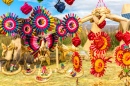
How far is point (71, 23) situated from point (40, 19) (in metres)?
0.74

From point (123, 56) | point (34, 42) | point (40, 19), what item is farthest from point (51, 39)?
point (123, 56)

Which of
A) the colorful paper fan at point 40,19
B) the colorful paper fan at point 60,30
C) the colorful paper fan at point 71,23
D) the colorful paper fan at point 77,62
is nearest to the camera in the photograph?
the colorful paper fan at point 77,62

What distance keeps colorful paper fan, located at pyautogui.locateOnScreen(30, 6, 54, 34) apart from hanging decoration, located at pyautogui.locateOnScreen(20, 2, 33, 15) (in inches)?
7.8

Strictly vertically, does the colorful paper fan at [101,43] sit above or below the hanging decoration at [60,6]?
below

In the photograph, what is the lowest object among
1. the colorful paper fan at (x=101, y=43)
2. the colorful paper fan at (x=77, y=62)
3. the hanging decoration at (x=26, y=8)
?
the colorful paper fan at (x=77, y=62)

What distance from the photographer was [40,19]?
7688mm

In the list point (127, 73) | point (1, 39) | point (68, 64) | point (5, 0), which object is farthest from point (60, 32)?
point (1, 39)

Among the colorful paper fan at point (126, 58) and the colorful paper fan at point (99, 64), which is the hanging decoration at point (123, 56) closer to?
the colorful paper fan at point (126, 58)

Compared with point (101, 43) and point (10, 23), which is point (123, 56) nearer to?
point (101, 43)

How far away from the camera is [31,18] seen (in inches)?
308

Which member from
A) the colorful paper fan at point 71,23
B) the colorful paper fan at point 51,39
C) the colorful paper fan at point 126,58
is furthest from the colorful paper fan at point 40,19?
the colorful paper fan at point 126,58

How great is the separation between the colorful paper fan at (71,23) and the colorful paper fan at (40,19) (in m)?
0.46

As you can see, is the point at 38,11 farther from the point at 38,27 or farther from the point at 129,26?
the point at 129,26

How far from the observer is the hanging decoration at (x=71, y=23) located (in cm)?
753
